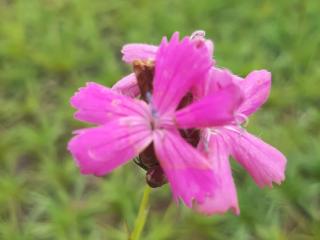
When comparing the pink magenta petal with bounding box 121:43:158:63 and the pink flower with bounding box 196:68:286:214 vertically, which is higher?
the pink magenta petal with bounding box 121:43:158:63

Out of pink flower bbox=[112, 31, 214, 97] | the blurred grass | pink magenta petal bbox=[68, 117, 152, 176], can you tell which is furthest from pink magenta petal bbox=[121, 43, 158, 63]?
the blurred grass

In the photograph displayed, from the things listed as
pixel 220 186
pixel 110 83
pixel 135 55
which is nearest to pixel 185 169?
pixel 220 186

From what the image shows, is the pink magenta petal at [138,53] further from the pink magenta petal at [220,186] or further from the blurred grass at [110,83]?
the blurred grass at [110,83]

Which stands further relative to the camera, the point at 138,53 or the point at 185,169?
the point at 138,53

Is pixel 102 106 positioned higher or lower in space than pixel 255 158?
higher

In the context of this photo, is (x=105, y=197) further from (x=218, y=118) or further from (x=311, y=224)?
(x=218, y=118)

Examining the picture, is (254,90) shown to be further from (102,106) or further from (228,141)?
(102,106)

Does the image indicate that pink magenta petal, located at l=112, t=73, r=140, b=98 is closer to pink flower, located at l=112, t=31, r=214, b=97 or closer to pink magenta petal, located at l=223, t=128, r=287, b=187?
pink flower, located at l=112, t=31, r=214, b=97

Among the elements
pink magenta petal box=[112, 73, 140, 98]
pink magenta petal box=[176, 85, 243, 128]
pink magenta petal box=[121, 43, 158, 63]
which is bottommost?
pink magenta petal box=[176, 85, 243, 128]
